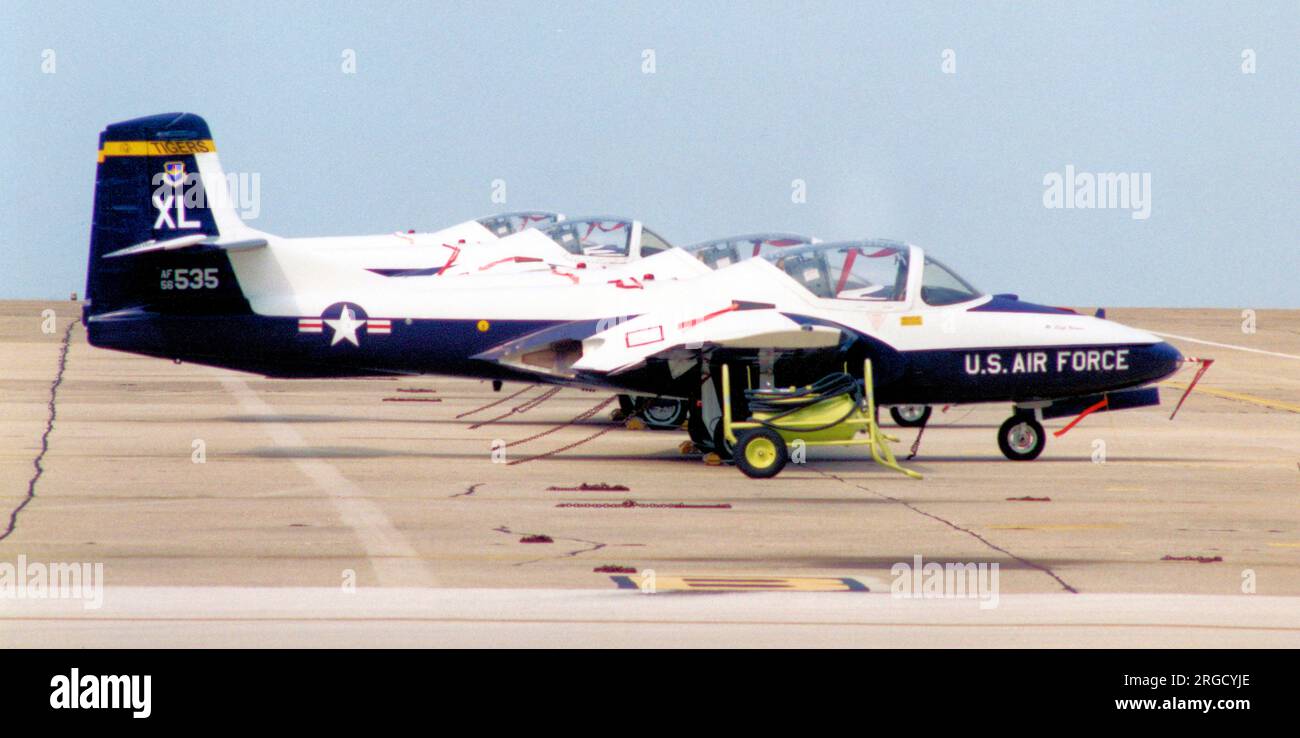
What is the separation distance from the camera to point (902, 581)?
35.6ft

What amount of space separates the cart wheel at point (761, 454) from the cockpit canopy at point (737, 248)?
20.3 ft

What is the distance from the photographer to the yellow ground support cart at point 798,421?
54.9 feet

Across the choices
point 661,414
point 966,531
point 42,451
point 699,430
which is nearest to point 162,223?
point 42,451

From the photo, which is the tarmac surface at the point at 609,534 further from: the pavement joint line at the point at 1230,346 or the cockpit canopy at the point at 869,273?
the pavement joint line at the point at 1230,346

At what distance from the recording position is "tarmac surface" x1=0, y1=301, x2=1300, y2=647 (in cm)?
914

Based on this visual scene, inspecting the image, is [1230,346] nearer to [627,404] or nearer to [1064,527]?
[627,404]

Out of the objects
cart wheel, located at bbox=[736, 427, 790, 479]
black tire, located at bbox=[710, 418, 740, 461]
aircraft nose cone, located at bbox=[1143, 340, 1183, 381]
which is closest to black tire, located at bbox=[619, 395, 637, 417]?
black tire, located at bbox=[710, 418, 740, 461]

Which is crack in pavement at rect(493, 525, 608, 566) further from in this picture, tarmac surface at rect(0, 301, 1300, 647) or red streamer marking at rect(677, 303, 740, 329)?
red streamer marking at rect(677, 303, 740, 329)

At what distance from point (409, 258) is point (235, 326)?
8592mm

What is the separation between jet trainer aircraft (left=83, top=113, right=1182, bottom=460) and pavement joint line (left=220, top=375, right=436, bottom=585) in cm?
183

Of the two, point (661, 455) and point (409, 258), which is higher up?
point (409, 258)

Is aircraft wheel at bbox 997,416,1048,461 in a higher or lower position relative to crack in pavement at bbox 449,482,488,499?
lower
